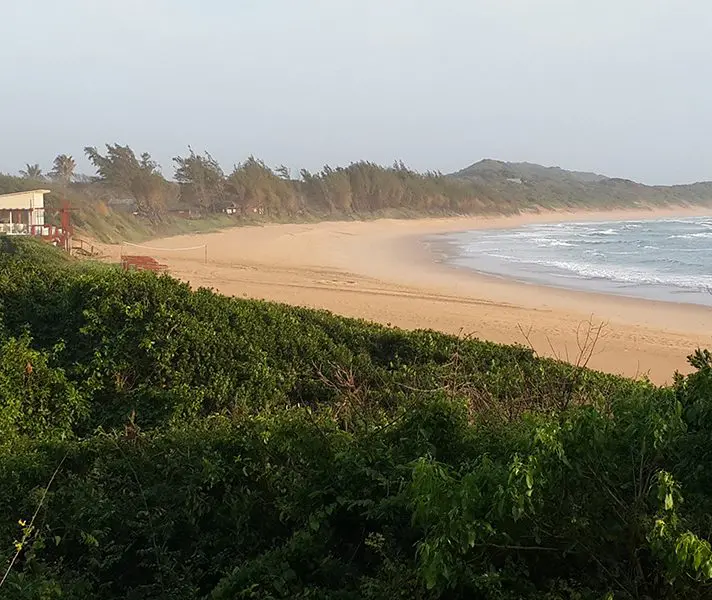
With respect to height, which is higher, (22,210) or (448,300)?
(22,210)

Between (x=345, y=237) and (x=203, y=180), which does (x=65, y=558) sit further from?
(x=203, y=180)

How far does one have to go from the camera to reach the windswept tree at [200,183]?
171 feet

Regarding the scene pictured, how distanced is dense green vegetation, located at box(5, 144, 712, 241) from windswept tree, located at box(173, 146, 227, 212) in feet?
0.26

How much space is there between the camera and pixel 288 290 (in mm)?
18625

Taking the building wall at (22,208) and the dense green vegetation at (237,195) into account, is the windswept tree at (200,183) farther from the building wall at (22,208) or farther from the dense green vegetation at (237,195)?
the building wall at (22,208)

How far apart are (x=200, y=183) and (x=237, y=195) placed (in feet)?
10.7

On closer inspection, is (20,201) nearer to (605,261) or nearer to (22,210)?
(22,210)

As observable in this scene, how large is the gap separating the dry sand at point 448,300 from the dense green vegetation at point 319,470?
179 inches

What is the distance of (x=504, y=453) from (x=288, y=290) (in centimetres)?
1544

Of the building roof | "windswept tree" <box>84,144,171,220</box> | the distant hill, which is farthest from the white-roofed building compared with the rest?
the distant hill

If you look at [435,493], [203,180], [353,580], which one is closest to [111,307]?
[353,580]

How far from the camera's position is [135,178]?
4606 cm

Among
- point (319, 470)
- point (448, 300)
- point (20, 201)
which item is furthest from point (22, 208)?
point (319, 470)

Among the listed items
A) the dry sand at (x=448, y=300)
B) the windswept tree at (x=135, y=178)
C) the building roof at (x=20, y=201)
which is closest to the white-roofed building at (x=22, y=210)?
the building roof at (x=20, y=201)
